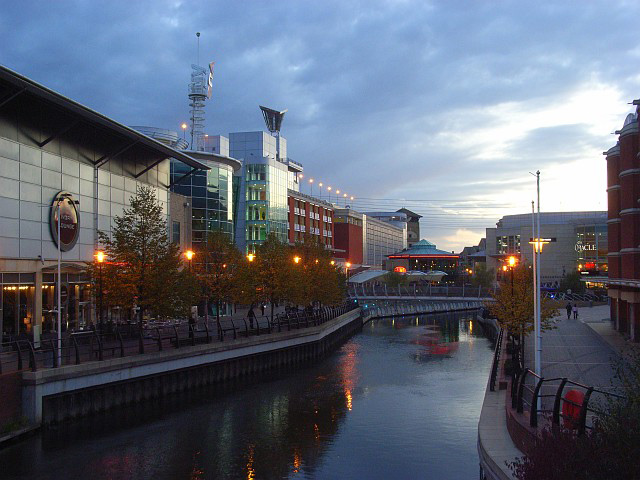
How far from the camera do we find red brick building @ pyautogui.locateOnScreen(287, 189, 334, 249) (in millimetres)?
116375

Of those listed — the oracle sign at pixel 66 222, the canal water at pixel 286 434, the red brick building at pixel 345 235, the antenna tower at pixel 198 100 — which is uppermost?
the antenna tower at pixel 198 100

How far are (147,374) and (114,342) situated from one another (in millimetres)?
4666

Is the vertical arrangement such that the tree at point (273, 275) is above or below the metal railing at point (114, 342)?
above

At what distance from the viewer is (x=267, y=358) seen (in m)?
48.0

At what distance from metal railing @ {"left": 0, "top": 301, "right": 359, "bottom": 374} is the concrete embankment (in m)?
0.64

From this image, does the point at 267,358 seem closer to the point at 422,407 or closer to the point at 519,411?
the point at 422,407

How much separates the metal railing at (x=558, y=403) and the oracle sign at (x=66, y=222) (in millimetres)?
27894

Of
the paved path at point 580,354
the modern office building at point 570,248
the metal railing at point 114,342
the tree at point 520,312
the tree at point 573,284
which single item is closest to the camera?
the metal railing at point 114,342

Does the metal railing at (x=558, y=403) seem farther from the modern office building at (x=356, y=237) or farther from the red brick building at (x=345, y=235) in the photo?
the red brick building at (x=345, y=235)

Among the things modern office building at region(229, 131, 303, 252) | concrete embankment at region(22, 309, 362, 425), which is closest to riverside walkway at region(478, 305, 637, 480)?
concrete embankment at region(22, 309, 362, 425)

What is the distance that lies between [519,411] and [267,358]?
29.5 m

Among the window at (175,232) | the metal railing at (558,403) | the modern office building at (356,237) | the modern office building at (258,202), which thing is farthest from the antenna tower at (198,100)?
the metal railing at (558,403)

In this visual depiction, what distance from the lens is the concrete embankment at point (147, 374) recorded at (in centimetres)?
2783

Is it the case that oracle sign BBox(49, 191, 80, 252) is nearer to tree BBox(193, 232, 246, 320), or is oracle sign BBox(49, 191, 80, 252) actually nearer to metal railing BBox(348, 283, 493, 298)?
tree BBox(193, 232, 246, 320)
